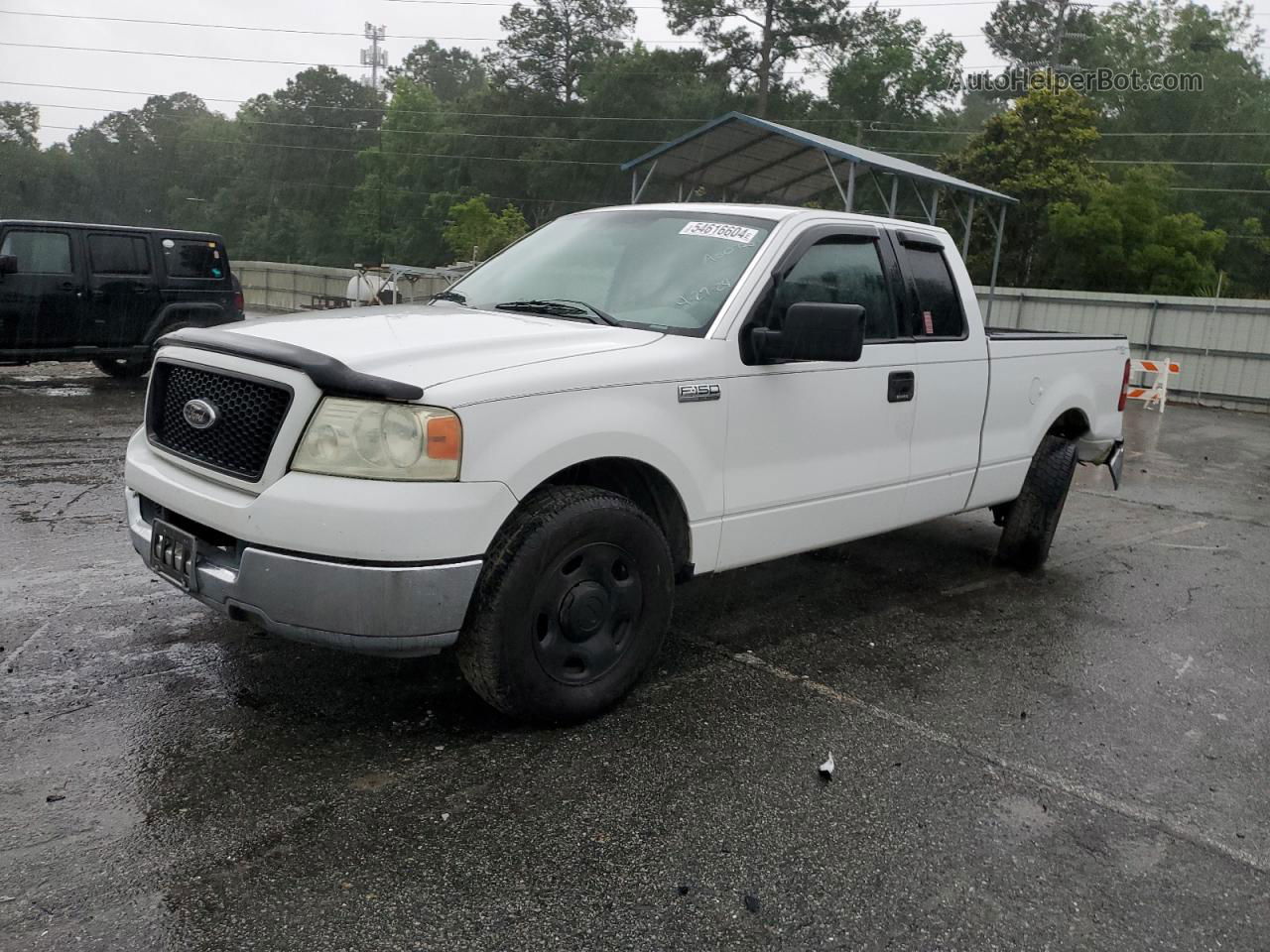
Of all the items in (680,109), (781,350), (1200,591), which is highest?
(680,109)

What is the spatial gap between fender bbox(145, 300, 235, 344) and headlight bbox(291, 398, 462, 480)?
10224 mm

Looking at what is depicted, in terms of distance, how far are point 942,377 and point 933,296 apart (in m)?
0.42

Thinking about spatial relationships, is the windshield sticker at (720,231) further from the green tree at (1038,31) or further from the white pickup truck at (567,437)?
the green tree at (1038,31)

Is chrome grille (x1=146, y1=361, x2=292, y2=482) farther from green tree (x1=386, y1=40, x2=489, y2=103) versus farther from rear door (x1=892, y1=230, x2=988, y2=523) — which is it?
green tree (x1=386, y1=40, x2=489, y2=103)

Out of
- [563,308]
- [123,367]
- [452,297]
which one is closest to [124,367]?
[123,367]

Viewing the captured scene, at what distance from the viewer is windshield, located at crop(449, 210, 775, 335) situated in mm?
4246

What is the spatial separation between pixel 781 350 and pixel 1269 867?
7.51ft

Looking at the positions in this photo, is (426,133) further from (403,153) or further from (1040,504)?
(1040,504)

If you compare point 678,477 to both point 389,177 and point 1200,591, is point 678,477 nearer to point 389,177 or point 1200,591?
point 1200,591

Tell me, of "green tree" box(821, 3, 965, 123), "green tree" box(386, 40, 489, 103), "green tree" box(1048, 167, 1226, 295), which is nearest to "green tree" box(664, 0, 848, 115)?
"green tree" box(821, 3, 965, 123)

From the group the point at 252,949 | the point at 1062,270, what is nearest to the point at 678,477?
the point at 252,949

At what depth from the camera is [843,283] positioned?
15.5 ft

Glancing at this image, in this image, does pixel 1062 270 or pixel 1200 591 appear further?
pixel 1062 270

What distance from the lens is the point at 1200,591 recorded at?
6.12 metres
